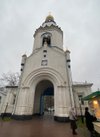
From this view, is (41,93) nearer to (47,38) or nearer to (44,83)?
(44,83)

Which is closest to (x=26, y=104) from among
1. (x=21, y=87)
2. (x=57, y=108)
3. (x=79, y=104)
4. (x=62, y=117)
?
(x=21, y=87)

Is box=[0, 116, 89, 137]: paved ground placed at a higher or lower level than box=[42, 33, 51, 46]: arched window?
lower

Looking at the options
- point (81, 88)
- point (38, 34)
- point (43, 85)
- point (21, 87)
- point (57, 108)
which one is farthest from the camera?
point (38, 34)

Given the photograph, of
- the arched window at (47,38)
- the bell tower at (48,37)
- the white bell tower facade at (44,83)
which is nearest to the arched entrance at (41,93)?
the white bell tower facade at (44,83)

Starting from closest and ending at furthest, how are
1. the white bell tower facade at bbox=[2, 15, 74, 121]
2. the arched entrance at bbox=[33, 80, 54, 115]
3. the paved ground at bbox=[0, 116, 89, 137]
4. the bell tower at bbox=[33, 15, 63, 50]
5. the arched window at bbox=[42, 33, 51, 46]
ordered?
the paved ground at bbox=[0, 116, 89, 137]
the white bell tower facade at bbox=[2, 15, 74, 121]
the arched entrance at bbox=[33, 80, 54, 115]
the bell tower at bbox=[33, 15, 63, 50]
the arched window at bbox=[42, 33, 51, 46]

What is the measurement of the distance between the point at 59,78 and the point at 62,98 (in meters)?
2.47

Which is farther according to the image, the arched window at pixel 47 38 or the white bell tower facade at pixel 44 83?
the arched window at pixel 47 38

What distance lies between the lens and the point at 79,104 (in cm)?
1266

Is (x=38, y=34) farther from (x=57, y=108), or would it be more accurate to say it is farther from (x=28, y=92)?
(x=57, y=108)

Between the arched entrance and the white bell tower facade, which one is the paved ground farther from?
the arched entrance

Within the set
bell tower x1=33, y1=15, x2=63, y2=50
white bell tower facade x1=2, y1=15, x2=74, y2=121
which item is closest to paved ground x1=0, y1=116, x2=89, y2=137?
white bell tower facade x1=2, y1=15, x2=74, y2=121

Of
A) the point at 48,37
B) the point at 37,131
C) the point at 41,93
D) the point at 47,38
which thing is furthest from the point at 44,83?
the point at 37,131

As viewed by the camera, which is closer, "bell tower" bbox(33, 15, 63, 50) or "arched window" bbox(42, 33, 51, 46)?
"bell tower" bbox(33, 15, 63, 50)

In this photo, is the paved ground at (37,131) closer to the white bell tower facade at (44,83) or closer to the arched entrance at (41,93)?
the white bell tower facade at (44,83)
